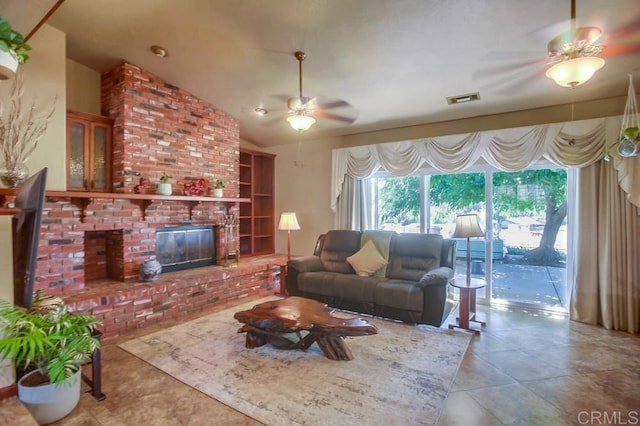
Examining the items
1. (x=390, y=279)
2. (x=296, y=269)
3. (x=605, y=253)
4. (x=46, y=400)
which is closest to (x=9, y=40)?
(x=46, y=400)

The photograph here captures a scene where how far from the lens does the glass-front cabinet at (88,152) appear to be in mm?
3719

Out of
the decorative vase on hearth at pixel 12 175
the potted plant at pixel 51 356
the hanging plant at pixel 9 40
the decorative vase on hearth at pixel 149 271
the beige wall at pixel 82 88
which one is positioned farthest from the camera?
the beige wall at pixel 82 88

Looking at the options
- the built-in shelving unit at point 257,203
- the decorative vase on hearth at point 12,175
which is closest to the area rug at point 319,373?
the decorative vase on hearth at point 12,175

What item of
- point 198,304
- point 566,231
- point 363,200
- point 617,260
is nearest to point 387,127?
point 363,200

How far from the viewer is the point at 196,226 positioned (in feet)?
15.9

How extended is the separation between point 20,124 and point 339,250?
3.83m

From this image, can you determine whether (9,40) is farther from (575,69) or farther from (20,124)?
(575,69)

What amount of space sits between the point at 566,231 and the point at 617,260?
1.96ft

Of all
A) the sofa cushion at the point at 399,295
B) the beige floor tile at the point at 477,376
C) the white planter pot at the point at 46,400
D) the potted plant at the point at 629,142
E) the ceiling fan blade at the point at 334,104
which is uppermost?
the ceiling fan blade at the point at 334,104

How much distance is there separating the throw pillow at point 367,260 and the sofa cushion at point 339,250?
0.15 m

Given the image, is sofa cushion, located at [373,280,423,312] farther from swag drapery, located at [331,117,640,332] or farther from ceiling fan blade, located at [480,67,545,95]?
ceiling fan blade, located at [480,67,545,95]

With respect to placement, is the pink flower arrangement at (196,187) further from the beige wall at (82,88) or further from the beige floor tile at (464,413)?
the beige floor tile at (464,413)

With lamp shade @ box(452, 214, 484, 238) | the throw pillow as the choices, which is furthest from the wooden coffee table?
lamp shade @ box(452, 214, 484, 238)

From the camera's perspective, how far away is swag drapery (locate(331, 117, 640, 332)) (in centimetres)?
341
